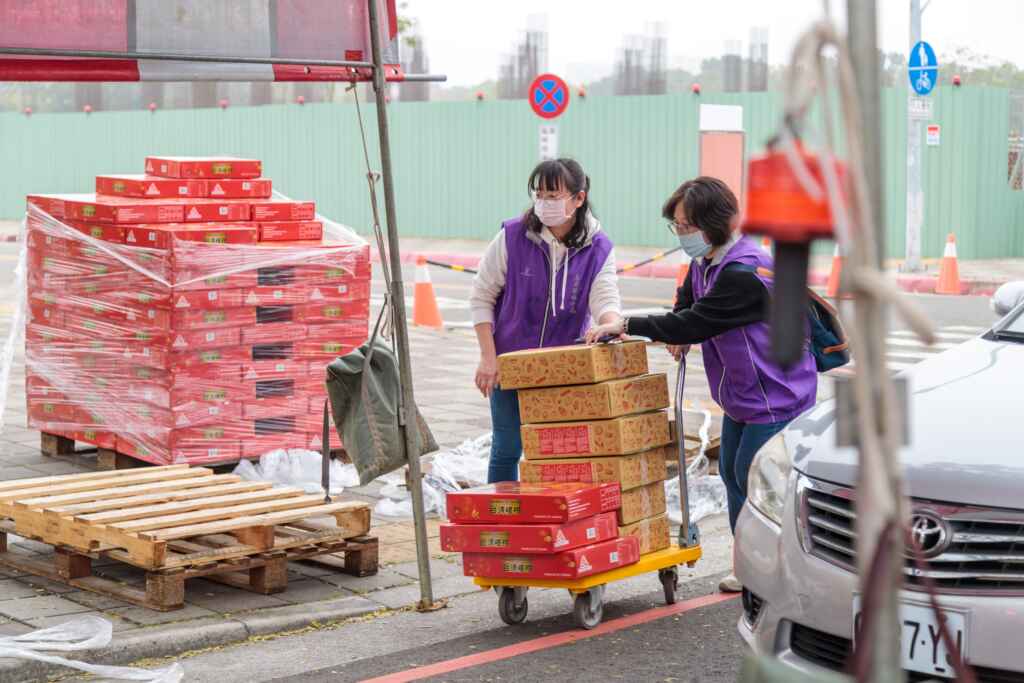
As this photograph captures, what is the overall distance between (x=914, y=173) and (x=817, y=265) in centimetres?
212

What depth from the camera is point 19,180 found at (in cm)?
3947

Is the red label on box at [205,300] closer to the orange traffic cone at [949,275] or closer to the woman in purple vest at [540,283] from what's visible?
the woman in purple vest at [540,283]

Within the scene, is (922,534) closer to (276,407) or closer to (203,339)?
(203,339)

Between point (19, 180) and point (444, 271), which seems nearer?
point (444, 271)

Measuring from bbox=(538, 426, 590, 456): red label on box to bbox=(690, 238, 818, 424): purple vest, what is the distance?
67cm

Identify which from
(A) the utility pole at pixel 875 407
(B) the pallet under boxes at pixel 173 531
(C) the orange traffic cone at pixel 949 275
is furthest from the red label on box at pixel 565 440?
(C) the orange traffic cone at pixel 949 275

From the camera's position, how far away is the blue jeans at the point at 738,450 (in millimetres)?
6059

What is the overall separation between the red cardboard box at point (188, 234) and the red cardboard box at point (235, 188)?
456 mm

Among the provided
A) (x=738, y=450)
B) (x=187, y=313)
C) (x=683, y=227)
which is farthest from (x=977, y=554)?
(x=187, y=313)

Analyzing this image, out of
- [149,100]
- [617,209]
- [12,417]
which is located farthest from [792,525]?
[149,100]

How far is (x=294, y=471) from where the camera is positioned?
8938 mm

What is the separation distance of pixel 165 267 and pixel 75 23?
2459mm

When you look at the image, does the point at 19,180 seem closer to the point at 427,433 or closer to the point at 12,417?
the point at 12,417

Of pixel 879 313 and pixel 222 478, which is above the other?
pixel 879 313
